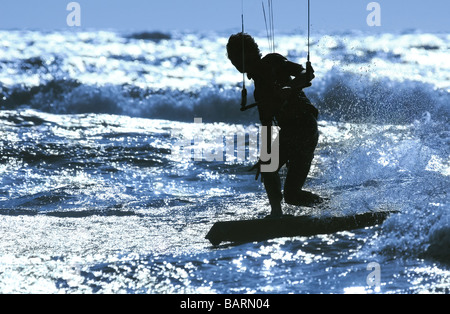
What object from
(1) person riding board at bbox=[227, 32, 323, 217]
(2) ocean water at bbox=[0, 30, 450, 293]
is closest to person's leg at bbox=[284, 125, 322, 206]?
(1) person riding board at bbox=[227, 32, 323, 217]

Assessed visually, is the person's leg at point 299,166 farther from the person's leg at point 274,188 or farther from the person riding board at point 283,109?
the person's leg at point 274,188

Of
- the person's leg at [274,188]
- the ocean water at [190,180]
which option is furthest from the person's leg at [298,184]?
the person's leg at [274,188]

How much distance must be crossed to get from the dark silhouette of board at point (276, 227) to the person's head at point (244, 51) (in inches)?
52.1

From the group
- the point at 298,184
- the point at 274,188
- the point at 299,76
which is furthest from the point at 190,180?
the point at 299,76

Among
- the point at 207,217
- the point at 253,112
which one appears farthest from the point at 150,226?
the point at 253,112

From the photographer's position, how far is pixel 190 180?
34.7 feet

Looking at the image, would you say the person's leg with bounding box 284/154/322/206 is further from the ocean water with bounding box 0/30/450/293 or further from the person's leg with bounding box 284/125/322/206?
the ocean water with bounding box 0/30/450/293

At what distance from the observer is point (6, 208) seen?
339 inches

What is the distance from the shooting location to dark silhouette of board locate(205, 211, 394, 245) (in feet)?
20.4

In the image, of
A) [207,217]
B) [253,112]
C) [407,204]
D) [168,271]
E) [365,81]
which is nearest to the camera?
[168,271]

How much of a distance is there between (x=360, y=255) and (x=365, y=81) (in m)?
16.7

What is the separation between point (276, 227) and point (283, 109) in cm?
105

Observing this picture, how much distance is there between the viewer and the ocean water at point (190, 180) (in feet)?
17.3

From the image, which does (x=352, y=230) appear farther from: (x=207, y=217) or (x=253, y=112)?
(x=253, y=112)
